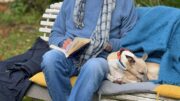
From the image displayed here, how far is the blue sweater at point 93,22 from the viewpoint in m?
5.54

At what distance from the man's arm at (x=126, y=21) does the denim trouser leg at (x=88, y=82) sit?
565 millimetres

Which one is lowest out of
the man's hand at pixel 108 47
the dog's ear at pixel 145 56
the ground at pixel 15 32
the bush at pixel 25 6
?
the ground at pixel 15 32

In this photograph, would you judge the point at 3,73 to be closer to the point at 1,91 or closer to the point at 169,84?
the point at 1,91

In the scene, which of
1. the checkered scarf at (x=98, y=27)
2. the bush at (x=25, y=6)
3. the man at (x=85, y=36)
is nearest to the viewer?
the man at (x=85, y=36)

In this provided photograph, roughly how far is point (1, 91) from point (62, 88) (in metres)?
0.64

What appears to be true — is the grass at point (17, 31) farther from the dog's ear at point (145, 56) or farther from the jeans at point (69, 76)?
the jeans at point (69, 76)

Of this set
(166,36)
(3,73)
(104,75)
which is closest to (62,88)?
(104,75)

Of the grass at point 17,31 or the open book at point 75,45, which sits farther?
the grass at point 17,31

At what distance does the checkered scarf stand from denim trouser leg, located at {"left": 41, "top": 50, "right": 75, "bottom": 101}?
1.20 feet

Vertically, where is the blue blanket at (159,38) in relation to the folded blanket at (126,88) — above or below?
above

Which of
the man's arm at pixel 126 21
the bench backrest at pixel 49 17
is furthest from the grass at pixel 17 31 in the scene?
the man's arm at pixel 126 21

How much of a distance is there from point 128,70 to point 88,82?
1.44ft

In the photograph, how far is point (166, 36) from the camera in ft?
17.5

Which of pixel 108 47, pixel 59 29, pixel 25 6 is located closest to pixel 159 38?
pixel 108 47
